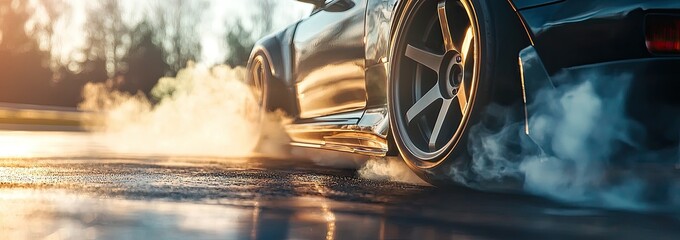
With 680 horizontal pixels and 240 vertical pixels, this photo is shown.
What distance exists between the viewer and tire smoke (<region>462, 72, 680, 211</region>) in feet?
11.5

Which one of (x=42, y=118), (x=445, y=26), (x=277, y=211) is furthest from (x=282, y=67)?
(x=42, y=118)

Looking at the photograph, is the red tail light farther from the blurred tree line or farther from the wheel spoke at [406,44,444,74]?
the blurred tree line

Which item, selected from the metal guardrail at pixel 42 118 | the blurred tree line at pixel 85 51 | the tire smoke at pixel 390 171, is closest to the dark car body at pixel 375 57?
the tire smoke at pixel 390 171

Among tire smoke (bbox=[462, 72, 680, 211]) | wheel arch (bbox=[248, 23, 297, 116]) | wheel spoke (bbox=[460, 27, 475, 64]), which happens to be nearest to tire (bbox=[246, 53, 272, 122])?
wheel arch (bbox=[248, 23, 297, 116])

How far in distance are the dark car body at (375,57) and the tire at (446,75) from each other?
102 millimetres

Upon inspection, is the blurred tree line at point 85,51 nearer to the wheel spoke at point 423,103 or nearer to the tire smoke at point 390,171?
the tire smoke at point 390,171

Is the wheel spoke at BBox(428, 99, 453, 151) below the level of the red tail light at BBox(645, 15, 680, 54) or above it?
below

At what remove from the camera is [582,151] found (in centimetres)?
365

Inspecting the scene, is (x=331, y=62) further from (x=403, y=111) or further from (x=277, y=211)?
(x=277, y=211)

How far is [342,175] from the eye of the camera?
18.9 ft

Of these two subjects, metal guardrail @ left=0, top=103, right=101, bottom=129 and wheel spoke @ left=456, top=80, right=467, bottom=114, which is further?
metal guardrail @ left=0, top=103, right=101, bottom=129

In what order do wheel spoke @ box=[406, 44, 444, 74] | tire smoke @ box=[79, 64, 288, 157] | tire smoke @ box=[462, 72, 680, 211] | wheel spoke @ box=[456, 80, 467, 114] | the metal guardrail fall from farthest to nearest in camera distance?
the metal guardrail → tire smoke @ box=[79, 64, 288, 157] → wheel spoke @ box=[406, 44, 444, 74] → wheel spoke @ box=[456, 80, 467, 114] → tire smoke @ box=[462, 72, 680, 211]

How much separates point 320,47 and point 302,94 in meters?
0.66

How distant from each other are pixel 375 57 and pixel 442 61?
26.1 inches
